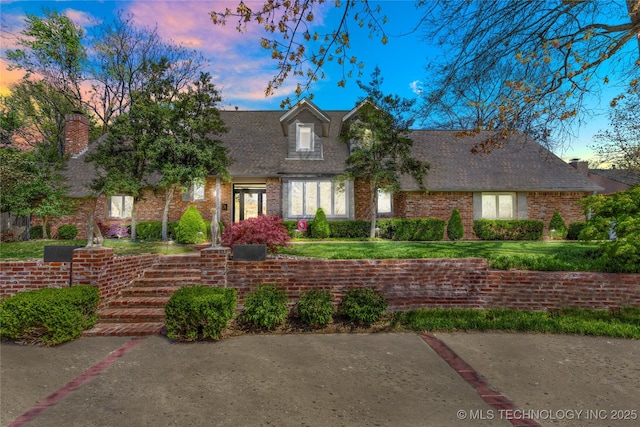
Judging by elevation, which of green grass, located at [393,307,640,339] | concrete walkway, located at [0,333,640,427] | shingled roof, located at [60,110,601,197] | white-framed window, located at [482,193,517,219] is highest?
shingled roof, located at [60,110,601,197]

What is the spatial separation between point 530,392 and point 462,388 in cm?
71

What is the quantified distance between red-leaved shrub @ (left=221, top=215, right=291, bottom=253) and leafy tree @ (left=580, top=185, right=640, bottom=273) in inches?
274

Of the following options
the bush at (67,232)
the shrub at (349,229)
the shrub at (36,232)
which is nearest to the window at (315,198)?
the shrub at (349,229)

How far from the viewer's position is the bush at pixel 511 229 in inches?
649

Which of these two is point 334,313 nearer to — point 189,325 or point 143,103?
point 189,325

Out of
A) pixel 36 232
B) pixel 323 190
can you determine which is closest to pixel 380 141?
pixel 323 190

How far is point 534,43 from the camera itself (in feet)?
22.8

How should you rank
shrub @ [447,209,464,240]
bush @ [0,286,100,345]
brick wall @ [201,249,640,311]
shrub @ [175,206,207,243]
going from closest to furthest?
bush @ [0,286,100,345] < brick wall @ [201,249,640,311] < shrub @ [175,206,207,243] < shrub @ [447,209,464,240]

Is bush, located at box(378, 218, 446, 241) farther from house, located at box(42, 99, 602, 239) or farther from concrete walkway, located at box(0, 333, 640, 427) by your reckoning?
concrete walkway, located at box(0, 333, 640, 427)

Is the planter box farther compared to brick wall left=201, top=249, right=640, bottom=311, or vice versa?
the planter box

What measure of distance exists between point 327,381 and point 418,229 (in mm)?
12831

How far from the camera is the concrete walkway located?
326 centimetres

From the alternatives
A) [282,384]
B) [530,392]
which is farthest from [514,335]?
[282,384]

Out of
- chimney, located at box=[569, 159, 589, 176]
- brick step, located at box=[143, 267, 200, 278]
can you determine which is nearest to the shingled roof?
chimney, located at box=[569, 159, 589, 176]
